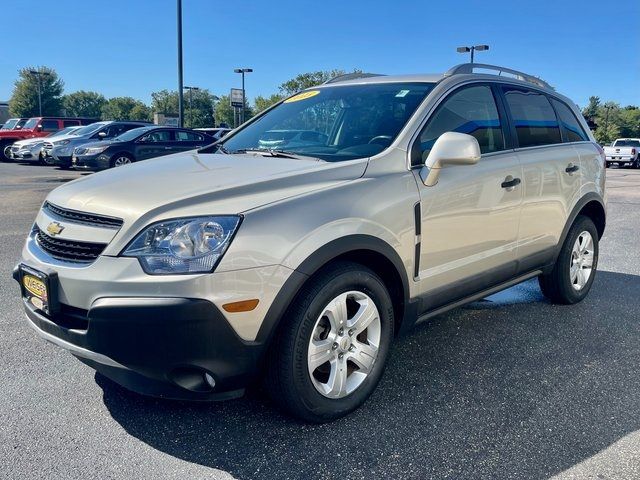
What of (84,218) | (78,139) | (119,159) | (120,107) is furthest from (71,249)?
(120,107)

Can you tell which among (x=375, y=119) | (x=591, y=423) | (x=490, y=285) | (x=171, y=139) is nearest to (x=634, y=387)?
(x=591, y=423)

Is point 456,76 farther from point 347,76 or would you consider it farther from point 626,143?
point 626,143

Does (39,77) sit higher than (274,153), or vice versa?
(39,77)

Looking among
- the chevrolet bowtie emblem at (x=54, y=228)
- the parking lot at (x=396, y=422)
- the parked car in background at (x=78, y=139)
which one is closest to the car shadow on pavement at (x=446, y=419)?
the parking lot at (x=396, y=422)

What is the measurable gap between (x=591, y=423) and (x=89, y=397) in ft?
8.66

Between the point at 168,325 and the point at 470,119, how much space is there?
242 centimetres

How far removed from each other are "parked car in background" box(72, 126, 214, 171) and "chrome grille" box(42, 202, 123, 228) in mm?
12930

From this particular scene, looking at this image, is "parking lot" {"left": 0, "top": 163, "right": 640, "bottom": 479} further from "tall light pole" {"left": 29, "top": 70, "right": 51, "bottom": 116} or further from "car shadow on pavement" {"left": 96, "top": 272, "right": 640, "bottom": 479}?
"tall light pole" {"left": 29, "top": 70, "right": 51, "bottom": 116}

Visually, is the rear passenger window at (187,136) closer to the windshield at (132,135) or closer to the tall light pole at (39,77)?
the windshield at (132,135)

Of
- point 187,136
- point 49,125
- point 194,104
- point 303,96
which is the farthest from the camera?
point 194,104

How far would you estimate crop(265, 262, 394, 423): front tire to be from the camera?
8.05ft

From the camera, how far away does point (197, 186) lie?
99.3 inches

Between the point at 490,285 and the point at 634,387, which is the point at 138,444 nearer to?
the point at 490,285

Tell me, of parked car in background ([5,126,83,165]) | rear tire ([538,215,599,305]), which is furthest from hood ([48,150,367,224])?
parked car in background ([5,126,83,165])
